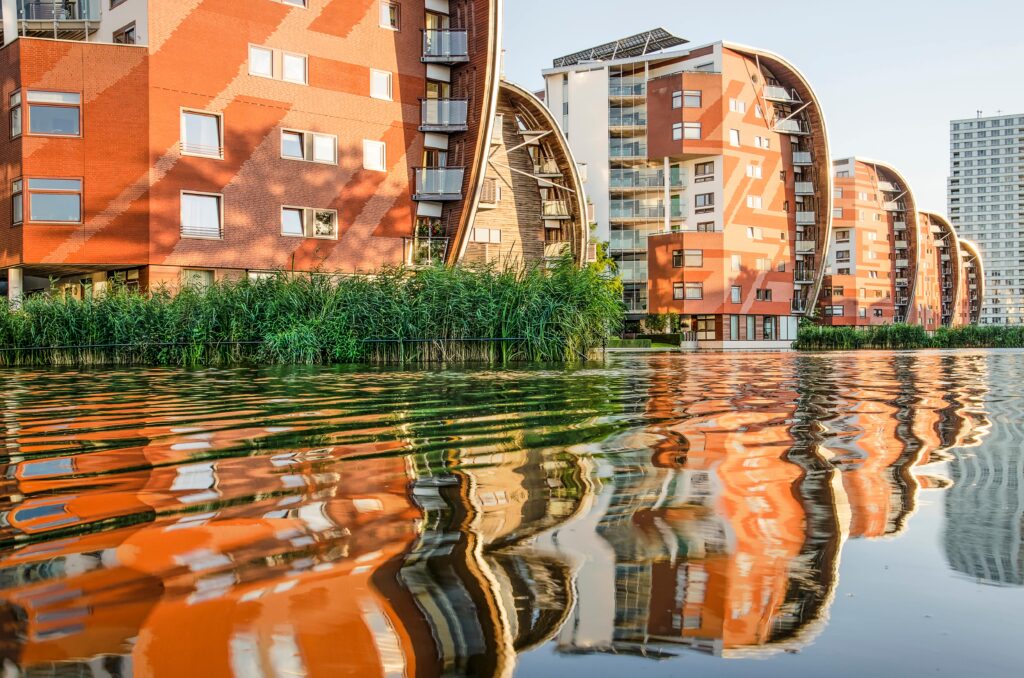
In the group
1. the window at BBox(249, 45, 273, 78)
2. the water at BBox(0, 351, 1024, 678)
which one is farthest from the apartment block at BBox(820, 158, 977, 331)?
the water at BBox(0, 351, 1024, 678)

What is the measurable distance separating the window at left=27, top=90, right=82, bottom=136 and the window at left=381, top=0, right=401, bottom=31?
10.7 metres

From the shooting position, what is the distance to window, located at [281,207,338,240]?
102 ft

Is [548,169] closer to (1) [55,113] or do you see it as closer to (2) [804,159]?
(1) [55,113]

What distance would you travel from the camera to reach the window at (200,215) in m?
28.8

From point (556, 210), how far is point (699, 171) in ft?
76.7

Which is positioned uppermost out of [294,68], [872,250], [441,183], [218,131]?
[294,68]

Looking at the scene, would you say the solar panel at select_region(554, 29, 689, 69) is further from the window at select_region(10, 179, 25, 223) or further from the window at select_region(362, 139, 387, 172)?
the window at select_region(10, 179, 25, 223)

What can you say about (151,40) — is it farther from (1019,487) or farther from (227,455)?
(1019,487)

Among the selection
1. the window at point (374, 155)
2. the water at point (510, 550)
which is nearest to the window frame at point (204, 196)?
the window at point (374, 155)


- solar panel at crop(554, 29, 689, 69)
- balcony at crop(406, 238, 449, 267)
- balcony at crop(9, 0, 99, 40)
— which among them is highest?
solar panel at crop(554, 29, 689, 69)

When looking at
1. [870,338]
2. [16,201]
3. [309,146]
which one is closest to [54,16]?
[16,201]

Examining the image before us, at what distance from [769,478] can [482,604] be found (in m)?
2.18

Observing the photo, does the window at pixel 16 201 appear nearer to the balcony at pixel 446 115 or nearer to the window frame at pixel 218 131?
the window frame at pixel 218 131

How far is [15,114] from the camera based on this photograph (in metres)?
28.3
